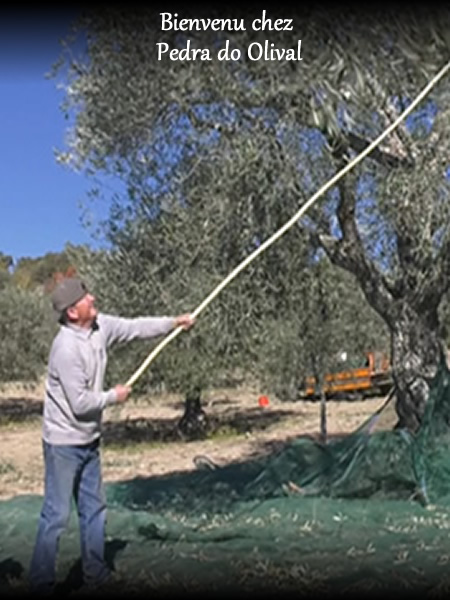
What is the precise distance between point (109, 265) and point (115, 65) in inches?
108

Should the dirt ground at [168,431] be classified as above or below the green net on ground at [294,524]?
below

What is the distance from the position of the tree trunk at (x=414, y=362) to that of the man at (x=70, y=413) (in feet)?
13.5

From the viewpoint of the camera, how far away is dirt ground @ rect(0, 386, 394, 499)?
13.4 m

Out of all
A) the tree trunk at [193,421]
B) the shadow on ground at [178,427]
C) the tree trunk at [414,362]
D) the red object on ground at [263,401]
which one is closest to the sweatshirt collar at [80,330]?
the tree trunk at [414,362]

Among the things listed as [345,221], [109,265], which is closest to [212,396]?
[109,265]

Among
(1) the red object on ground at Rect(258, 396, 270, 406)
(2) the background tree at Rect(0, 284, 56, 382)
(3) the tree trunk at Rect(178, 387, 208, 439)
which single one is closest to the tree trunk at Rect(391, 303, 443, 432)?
(3) the tree trunk at Rect(178, 387, 208, 439)

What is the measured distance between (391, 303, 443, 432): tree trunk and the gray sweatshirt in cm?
418

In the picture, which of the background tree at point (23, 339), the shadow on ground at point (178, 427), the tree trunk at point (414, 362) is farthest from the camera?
the background tree at point (23, 339)

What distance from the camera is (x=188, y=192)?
7.91 meters

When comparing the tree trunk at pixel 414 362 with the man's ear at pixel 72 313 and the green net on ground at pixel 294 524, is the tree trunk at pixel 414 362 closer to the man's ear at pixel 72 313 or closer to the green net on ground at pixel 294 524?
the green net on ground at pixel 294 524

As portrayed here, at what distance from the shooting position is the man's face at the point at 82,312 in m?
4.65

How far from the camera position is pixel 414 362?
Answer: 8.24 metres

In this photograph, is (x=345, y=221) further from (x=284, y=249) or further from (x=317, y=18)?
(x=317, y=18)

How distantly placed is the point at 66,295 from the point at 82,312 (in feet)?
0.43
